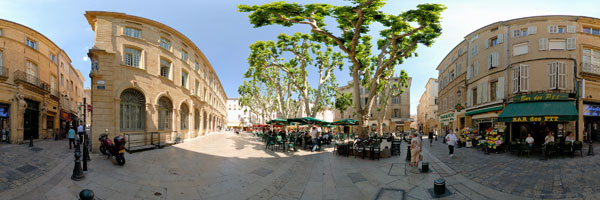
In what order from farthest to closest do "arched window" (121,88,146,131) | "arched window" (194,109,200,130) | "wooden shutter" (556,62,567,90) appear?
"arched window" (194,109,200,130) < "wooden shutter" (556,62,567,90) < "arched window" (121,88,146,131)

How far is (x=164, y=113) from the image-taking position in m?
16.4

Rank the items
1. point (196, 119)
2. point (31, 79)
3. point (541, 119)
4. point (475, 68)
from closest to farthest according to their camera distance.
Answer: point (541, 119) → point (31, 79) → point (475, 68) → point (196, 119)

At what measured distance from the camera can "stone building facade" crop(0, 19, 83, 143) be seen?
50.9 ft

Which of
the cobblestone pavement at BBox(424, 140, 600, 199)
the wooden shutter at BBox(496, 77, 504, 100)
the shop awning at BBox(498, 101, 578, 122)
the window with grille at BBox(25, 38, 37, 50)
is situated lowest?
the cobblestone pavement at BBox(424, 140, 600, 199)

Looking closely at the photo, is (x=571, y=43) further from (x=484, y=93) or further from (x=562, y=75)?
(x=484, y=93)

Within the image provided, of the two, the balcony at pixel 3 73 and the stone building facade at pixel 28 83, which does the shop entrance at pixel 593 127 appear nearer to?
the stone building facade at pixel 28 83

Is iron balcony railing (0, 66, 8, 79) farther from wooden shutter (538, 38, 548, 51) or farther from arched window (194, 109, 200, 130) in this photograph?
→ wooden shutter (538, 38, 548, 51)

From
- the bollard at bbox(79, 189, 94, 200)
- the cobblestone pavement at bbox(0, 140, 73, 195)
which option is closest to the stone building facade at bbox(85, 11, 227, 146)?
the cobblestone pavement at bbox(0, 140, 73, 195)

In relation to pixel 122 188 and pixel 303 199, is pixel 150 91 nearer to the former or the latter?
pixel 122 188

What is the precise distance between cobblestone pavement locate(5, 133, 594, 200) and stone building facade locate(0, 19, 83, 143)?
1152cm

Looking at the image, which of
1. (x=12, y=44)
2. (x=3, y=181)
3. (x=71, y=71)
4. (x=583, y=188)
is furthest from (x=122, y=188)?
(x=71, y=71)

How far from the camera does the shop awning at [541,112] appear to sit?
1240 centimetres

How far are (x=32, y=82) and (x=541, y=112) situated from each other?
34.7 m

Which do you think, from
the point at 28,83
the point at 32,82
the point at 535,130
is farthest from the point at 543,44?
the point at 32,82
